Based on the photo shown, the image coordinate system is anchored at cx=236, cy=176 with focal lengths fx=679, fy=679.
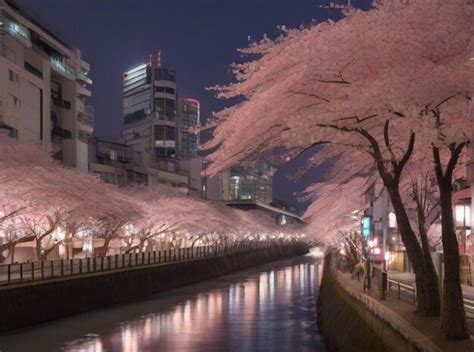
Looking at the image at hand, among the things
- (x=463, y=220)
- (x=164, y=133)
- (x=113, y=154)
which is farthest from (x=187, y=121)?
(x=463, y=220)

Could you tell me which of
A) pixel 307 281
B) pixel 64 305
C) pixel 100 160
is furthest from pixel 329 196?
pixel 100 160

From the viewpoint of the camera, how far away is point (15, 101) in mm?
46969

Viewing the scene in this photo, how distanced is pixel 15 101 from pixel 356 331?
36125mm

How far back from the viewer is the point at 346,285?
973 inches

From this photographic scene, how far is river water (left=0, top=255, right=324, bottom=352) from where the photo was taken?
23078mm

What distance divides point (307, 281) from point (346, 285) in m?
32.9

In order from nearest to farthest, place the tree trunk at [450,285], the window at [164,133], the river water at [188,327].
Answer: the tree trunk at [450,285], the river water at [188,327], the window at [164,133]

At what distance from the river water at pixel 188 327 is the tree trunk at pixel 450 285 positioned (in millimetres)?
11562

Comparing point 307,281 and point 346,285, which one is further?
point 307,281

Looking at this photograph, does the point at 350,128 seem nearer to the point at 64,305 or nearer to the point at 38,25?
the point at 64,305

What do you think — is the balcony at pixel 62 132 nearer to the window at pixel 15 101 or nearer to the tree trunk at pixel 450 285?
the window at pixel 15 101

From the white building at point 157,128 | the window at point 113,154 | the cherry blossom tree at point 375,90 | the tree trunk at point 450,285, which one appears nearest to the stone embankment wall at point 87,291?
the cherry blossom tree at point 375,90

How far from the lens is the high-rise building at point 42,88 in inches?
1821

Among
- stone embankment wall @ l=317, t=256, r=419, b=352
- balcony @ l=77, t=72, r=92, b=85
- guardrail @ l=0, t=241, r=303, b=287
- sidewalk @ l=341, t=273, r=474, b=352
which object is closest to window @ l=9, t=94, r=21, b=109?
guardrail @ l=0, t=241, r=303, b=287
